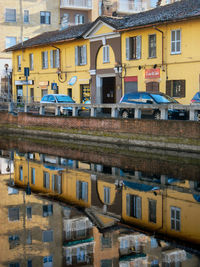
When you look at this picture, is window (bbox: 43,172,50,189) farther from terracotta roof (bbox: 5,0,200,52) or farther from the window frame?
the window frame

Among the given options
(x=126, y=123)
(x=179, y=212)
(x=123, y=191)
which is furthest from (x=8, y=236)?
(x=126, y=123)

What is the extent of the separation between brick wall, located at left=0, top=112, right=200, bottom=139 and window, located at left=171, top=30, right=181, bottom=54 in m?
8.13

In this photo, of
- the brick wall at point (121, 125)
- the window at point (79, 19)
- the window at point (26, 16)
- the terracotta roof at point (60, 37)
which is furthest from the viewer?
the window at point (79, 19)

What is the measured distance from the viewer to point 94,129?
87.2ft

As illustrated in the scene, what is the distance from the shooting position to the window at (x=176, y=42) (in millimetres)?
30953

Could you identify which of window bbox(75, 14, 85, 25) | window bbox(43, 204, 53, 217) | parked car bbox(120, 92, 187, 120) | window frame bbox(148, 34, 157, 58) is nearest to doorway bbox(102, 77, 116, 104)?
window frame bbox(148, 34, 157, 58)

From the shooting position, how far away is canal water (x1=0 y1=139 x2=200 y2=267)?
843 cm

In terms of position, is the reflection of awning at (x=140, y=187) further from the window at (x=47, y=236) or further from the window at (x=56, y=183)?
the window at (x=47, y=236)

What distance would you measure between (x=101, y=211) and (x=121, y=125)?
13181 millimetres

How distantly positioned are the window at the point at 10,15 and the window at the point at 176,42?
104 feet

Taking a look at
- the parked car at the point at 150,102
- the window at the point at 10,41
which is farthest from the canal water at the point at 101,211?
the window at the point at 10,41

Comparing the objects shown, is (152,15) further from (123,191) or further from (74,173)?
(123,191)

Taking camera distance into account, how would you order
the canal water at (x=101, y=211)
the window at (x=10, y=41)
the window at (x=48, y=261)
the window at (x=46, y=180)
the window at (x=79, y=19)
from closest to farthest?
the window at (x=48, y=261) < the canal water at (x=101, y=211) < the window at (x=46, y=180) < the window at (x=10, y=41) < the window at (x=79, y=19)

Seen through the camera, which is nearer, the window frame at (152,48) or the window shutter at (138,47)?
the window frame at (152,48)
